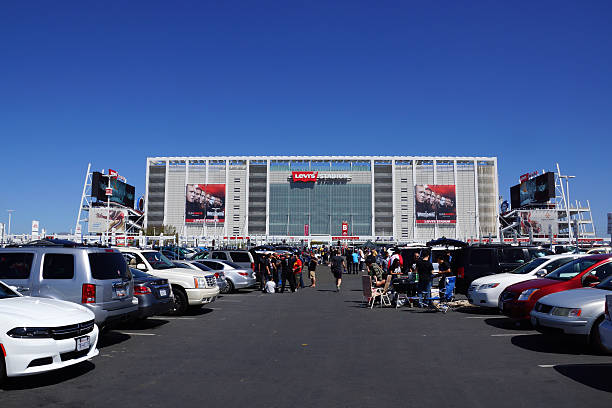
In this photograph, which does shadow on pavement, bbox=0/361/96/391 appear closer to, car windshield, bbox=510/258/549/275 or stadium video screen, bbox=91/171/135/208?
car windshield, bbox=510/258/549/275

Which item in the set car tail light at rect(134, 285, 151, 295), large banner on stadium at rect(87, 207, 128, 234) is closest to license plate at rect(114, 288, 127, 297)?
car tail light at rect(134, 285, 151, 295)

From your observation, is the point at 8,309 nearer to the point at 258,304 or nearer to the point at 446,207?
the point at 258,304

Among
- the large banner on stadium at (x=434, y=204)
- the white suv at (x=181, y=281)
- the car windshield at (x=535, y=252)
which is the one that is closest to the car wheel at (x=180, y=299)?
the white suv at (x=181, y=281)

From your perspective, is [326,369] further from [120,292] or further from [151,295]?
[151,295]

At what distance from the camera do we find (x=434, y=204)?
119m

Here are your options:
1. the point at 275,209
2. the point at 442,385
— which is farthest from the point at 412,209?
the point at 442,385

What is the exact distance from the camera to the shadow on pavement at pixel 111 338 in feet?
31.1

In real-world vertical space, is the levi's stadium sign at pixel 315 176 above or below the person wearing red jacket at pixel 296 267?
above

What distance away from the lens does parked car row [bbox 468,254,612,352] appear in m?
8.27

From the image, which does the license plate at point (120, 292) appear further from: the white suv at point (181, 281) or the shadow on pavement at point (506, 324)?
the shadow on pavement at point (506, 324)

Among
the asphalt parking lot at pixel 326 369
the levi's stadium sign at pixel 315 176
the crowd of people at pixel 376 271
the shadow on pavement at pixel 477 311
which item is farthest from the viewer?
the levi's stadium sign at pixel 315 176

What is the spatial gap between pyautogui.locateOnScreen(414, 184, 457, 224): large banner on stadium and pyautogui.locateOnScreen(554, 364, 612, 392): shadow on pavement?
114 meters

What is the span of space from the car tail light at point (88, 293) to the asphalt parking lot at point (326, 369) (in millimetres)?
966

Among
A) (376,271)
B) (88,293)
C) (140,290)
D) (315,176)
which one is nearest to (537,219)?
(315,176)
